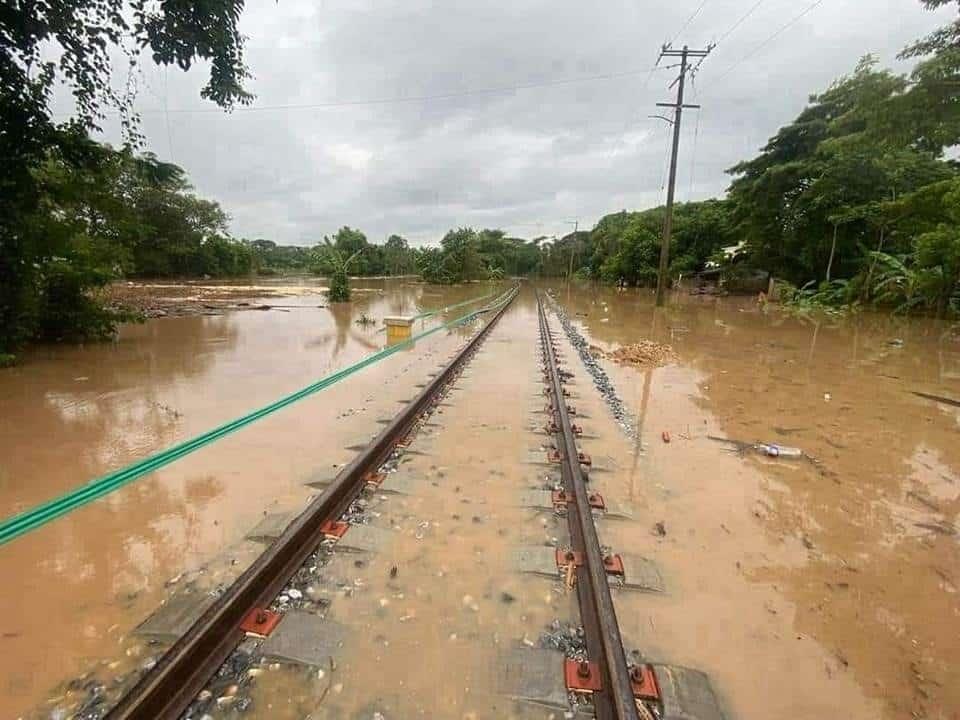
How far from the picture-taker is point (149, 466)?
382 centimetres

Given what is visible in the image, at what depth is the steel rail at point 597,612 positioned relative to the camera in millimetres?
2041

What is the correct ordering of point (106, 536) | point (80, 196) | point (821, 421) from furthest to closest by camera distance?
1. point (80, 196)
2. point (821, 421)
3. point (106, 536)

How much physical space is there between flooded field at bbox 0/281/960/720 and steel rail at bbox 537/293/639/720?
163 millimetres

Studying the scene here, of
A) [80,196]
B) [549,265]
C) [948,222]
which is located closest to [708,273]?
[948,222]

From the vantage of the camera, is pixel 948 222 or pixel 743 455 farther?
pixel 948 222

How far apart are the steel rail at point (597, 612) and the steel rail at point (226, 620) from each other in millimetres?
1618

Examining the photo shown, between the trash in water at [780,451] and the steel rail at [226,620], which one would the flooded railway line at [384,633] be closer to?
the steel rail at [226,620]

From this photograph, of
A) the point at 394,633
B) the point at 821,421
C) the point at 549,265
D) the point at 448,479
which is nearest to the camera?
the point at 394,633

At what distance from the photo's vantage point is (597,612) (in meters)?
2.52

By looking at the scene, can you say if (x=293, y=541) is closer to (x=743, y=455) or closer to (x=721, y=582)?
(x=721, y=582)

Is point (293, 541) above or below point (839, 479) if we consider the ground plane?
above

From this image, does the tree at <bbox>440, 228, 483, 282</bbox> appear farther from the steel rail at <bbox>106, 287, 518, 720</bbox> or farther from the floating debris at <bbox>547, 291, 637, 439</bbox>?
the steel rail at <bbox>106, 287, 518, 720</bbox>

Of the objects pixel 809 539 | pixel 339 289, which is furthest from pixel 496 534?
pixel 339 289

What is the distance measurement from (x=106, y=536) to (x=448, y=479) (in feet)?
7.88
